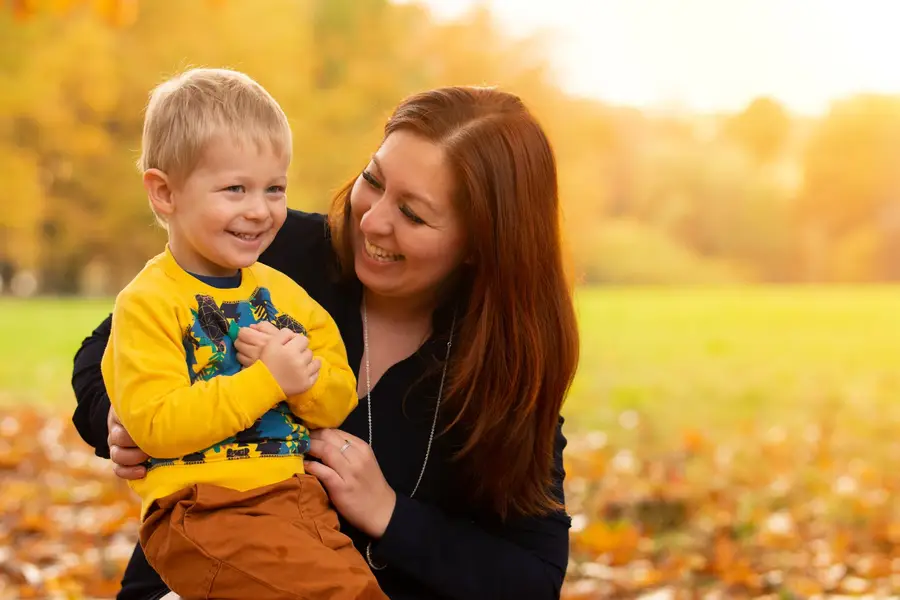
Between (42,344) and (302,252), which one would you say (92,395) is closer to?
(302,252)

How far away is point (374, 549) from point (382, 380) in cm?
32

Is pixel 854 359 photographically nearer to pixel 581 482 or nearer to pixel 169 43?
pixel 581 482

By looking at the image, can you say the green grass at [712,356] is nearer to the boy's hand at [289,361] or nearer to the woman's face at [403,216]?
the woman's face at [403,216]

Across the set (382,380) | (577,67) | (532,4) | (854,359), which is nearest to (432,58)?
(532,4)

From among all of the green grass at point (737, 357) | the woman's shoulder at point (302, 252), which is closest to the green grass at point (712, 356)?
the green grass at point (737, 357)

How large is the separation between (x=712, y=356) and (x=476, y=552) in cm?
644

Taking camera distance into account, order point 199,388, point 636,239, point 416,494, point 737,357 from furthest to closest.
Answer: point 636,239
point 737,357
point 416,494
point 199,388

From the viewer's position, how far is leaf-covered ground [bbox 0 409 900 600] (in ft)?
13.5

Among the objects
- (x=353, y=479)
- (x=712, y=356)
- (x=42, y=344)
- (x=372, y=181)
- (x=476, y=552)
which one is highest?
(x=372, y=181)

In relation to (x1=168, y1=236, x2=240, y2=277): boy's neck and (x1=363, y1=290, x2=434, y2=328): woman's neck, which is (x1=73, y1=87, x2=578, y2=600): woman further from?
(x1=168, y1=236, x2=240, y2=277): boy's neck

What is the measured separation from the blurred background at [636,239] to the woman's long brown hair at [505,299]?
1.34ft

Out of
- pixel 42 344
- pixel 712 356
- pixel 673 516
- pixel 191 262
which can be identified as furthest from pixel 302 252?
pixel 42 344

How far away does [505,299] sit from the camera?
2055mm

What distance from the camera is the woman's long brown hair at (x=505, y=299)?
6.59ft
